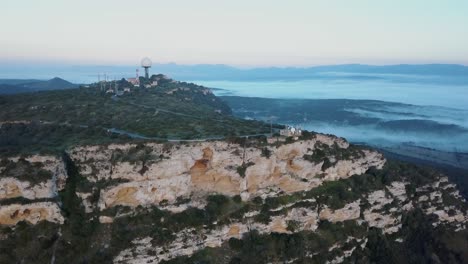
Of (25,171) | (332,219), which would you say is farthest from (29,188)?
(332,219)

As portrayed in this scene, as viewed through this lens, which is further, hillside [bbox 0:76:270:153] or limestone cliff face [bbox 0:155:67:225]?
hillside [bbox 0:76:270:153]

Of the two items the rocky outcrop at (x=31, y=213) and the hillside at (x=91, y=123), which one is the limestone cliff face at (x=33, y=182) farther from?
the hillside at (x=91, y=123)

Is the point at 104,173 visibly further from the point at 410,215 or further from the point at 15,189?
the point at 410,215

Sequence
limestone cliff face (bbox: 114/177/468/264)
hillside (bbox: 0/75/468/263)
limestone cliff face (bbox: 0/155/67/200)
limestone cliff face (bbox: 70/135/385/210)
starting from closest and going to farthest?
limestone cliff face (bbox: 0/155/67/200) → hillside (bbox: 0/75/468/263) → limestone cliff face (bbox: 114/177/468/264) → limestone cliff face (bbox: 70/135/385/210)

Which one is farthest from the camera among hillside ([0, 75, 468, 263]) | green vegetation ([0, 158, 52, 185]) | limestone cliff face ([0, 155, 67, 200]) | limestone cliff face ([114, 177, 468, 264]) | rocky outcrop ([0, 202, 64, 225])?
limestone cliff face ([114, 177, 468, 264])

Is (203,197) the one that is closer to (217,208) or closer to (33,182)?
(217,208)

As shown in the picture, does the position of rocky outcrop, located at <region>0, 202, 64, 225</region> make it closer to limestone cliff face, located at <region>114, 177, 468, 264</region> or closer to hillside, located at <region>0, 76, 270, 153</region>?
hillside, located at <region>0, 76, 270, 153</region>

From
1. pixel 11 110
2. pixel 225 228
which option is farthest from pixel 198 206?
pixel 11 110

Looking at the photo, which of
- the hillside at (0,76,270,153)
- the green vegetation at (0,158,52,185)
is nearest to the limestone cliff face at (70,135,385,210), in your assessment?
the hillside at (0,76,270,153)
